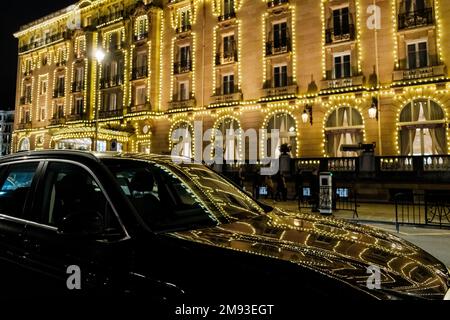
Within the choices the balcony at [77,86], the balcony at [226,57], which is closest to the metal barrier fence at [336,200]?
the balcony at [226,57]

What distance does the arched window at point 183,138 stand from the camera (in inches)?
1084

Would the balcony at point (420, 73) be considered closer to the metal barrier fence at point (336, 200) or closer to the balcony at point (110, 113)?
the metal barrier fence at point (336, 200)

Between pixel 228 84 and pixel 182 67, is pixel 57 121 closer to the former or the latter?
pixel 182 67

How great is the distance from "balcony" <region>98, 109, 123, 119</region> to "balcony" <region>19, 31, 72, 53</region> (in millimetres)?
12140

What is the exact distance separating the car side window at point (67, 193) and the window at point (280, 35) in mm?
23131

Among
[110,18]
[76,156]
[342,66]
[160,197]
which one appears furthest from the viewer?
[110,18]

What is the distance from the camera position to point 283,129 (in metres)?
23.5

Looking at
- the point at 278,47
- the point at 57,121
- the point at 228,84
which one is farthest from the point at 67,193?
the point at 57,121

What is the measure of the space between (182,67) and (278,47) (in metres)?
9.01

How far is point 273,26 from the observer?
24734mm

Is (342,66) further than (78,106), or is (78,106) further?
(78,106)

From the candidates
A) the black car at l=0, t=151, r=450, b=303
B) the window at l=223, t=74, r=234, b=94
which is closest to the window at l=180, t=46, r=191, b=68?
the window at l=223, t=74, r=234, b=94

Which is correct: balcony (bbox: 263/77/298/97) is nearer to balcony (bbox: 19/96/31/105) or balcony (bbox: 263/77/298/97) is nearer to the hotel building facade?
the hotel building facade
